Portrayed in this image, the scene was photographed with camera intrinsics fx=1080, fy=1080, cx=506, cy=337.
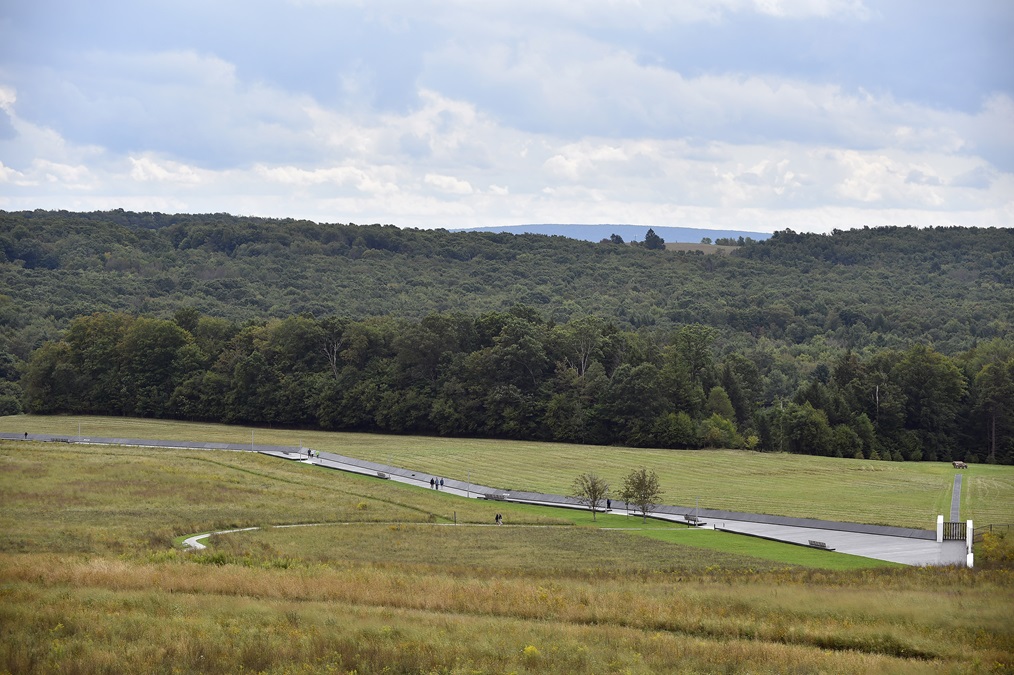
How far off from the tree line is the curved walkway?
22177mm

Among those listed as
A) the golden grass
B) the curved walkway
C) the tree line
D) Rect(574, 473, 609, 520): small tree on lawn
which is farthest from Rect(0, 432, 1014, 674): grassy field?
the tree line

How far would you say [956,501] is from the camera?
63.2 m

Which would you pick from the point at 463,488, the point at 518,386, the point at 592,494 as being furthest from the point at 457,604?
the point at 518,386

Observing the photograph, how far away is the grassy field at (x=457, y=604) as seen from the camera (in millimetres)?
21125

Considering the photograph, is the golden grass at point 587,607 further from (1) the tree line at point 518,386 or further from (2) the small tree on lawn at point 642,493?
(1) the tree line at point 518,386

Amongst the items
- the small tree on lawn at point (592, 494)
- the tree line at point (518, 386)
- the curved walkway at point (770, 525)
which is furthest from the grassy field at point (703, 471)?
the small tree on lawn at point (592, 494)

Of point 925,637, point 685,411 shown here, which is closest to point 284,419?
point 685,411

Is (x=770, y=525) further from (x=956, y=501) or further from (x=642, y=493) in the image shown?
(x=956, y=501)

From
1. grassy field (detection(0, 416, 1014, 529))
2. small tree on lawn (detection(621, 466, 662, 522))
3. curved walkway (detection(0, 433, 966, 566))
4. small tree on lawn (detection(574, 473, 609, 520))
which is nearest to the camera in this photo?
curved walkway (detection(0, 433, 966, 566))

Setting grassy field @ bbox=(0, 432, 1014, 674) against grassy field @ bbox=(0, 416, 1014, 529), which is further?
grassy field @ bbox=(0, 416, 1014, 529)

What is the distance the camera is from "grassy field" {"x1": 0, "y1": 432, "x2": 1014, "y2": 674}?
2112 cm

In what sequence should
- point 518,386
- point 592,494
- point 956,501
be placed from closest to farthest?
point 592,494 → point 956,501 → point 518,386

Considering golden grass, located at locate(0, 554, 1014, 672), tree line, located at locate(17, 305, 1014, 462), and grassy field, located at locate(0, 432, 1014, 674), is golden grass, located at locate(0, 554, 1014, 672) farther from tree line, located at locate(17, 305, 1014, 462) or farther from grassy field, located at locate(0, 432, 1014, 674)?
tree line, located at locate(17, 305, 1014, 462)

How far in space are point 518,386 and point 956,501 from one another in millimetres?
48610
